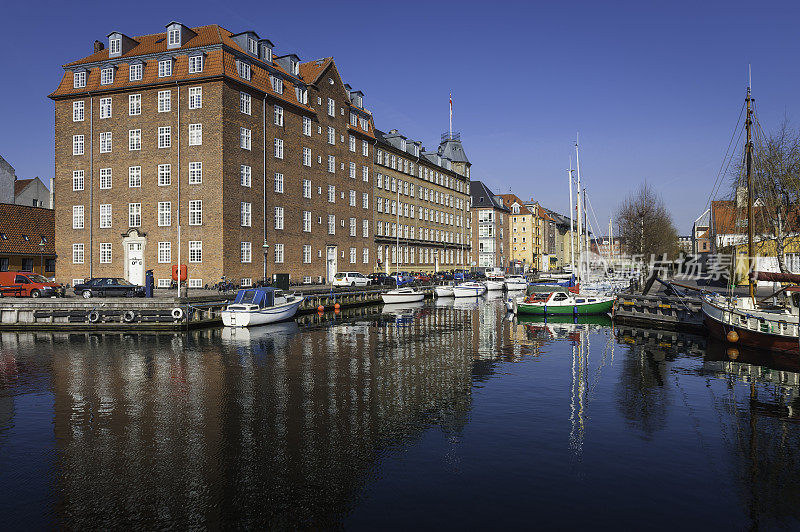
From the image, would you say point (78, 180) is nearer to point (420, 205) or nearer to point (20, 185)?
point (20, 185)

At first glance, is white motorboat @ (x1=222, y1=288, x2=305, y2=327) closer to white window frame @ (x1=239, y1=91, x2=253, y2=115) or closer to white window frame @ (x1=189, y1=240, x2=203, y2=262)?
white window frame @ (x1=189, y1=240, x2=203, y2=262)

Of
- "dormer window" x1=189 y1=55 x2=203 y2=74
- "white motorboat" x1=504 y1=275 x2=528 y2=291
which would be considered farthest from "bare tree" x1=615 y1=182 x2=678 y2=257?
"dormer window" x1=189 y1=55 x2=203 y2=74

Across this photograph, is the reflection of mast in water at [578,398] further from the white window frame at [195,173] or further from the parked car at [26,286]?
the parked car at [26,286]

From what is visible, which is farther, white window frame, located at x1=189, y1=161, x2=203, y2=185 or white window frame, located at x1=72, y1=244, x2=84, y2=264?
white window frame, located at x1=72, y1=244, x2=84, y2=264

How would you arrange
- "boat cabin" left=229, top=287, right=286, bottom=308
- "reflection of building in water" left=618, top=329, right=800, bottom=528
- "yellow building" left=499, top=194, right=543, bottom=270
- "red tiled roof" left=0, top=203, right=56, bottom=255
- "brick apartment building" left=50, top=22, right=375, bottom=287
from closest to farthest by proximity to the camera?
"reflection of building in water" left=618, top=329, right=800, bottom=528 < "boat cabin" left=229, top=287, right=286, bottom=308 < "brick apartment building" left=50, top=22, right=375, bottom=287 < "red tiled roof" left=0, top=203, right=56, bottom=255 < "yellow building" left=499, top=194, right=543, bottom=270

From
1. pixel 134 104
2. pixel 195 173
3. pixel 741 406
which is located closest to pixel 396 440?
pixel 741 406

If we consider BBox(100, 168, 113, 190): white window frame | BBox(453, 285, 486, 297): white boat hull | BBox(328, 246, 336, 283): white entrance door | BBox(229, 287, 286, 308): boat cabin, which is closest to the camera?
BBox(229, 287, 286, 308): boat cabin

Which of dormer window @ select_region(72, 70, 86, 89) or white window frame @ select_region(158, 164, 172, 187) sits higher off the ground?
dormer window @ select_region(72, 70, 86, 89)

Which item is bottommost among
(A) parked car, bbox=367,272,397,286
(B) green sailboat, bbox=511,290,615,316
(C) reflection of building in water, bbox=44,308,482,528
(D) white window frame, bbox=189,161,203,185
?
(C) reflection of building in water, bbox=44,308,482,528

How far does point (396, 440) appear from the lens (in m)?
13.3

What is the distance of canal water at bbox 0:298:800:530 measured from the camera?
9664mm

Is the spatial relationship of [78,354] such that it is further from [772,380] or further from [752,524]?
[772,380]

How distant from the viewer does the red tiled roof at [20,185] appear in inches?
3275

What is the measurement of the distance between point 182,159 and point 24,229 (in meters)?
24.8
